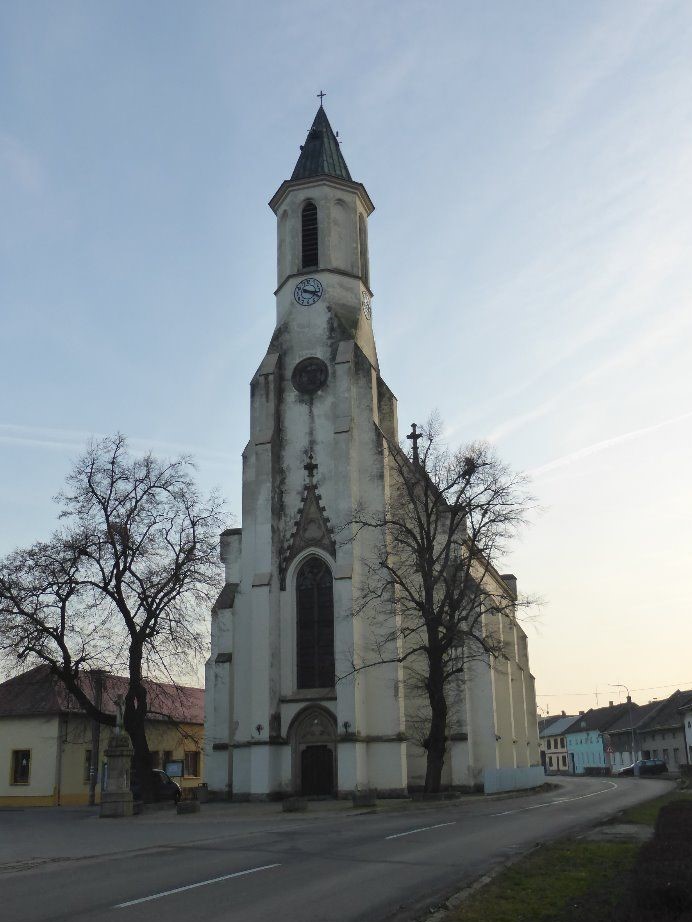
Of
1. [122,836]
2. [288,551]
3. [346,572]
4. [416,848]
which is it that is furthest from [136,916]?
[288,551]

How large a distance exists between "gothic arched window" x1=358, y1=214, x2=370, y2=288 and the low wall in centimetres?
2099

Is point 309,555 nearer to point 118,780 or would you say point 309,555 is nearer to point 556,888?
point 118,780

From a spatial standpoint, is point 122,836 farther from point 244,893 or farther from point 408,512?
point 408,512

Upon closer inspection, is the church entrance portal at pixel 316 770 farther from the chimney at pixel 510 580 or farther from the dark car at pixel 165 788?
the chimney at pixel 510 580

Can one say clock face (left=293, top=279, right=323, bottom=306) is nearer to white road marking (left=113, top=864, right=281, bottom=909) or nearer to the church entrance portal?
the church entrance portal

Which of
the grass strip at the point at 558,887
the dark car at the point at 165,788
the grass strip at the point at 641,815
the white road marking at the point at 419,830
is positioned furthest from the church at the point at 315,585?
the grass strip at the point at 558,887

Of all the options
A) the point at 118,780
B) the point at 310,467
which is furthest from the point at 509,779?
the point at 118,780

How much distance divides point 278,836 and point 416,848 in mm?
4053

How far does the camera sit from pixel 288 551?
34875mm

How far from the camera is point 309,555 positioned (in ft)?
113

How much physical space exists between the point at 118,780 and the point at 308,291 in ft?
69.8

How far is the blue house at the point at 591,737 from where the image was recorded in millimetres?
107438

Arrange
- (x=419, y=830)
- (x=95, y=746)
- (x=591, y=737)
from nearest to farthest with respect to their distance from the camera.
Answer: (x=419, y=830), (x=95, y=746), (x=591, y=737)

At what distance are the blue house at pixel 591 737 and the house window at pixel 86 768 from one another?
74.9 metres
